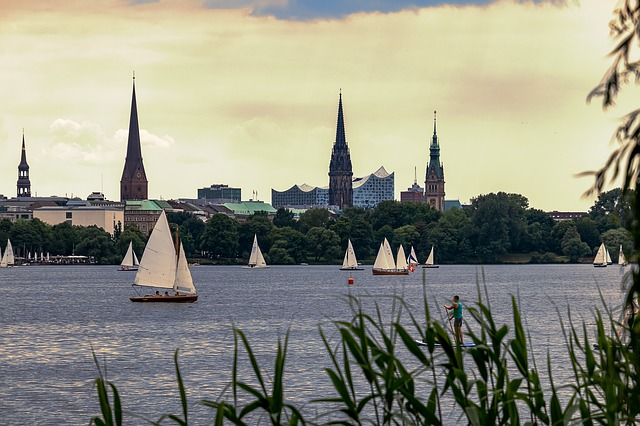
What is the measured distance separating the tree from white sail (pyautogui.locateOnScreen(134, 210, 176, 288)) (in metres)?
118

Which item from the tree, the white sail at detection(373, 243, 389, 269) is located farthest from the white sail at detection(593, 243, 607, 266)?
the tree

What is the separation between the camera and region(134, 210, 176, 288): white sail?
6725 cm

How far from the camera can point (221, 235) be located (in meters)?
189

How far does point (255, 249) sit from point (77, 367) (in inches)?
4881

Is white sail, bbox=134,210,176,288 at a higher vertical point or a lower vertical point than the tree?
lower

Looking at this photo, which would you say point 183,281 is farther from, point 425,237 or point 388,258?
point 425,237

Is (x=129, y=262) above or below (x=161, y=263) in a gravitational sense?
above

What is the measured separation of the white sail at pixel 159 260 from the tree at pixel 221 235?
118 m

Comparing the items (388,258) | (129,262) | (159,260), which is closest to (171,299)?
(159,260)

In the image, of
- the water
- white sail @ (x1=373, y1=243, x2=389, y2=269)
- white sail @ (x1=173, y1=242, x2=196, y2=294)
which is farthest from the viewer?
white sail @ (x1=373, y1=243, x2=389, y2=269)

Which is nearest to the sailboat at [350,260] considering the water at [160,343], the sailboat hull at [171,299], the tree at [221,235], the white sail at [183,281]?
the tree at [221,235]

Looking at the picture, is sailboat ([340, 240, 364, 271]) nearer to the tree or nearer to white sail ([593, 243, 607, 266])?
white sail ([593, 243, 607, 266])

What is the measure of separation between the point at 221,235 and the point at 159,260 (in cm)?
12146

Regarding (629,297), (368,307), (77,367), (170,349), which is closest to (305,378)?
(77,367)
